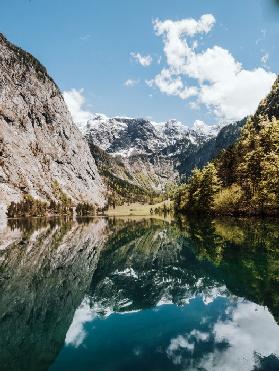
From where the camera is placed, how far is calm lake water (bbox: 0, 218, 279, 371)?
15.0m

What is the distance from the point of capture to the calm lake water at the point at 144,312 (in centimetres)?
1500

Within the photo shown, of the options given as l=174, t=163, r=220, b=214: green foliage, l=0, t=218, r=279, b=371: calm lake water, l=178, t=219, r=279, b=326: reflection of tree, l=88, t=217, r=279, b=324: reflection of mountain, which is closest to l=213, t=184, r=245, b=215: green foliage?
l=174, t=163, r=220, b=214: green foliage

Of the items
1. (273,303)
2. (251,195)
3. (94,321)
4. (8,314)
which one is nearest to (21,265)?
(8,314)

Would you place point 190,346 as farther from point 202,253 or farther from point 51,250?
point 51,250

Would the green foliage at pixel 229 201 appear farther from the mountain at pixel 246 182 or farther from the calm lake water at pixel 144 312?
the calm lake water at pixel 144 312

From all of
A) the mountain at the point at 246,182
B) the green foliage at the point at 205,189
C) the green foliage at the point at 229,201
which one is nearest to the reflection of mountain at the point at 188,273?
the mountain at the point at 246,182

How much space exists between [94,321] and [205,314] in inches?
235

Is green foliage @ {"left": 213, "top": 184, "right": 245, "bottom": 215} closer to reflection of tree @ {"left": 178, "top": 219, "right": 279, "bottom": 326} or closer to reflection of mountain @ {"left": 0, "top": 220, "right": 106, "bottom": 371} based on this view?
reflection of tree @ {"left": 178, "top": 219, "right": 279, "bottom": 326}

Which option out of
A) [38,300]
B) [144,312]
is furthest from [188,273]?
[38,300]

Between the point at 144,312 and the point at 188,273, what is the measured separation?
1077 cm

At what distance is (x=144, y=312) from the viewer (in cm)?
2198

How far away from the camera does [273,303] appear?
69.0ft

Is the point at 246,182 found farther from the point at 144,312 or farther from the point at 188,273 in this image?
the point at 144,312

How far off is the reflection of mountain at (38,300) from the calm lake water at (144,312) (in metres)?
0.05
